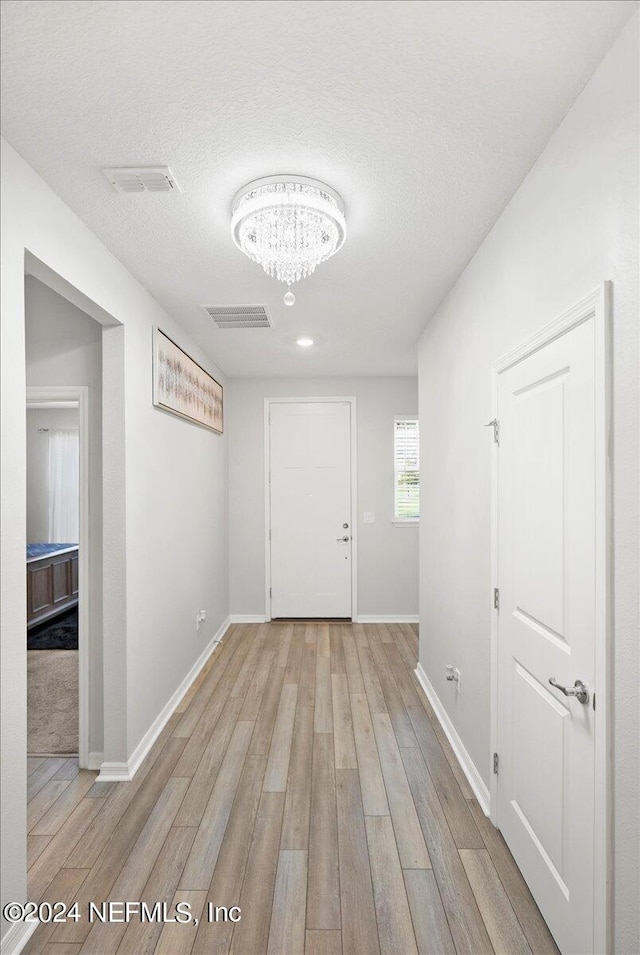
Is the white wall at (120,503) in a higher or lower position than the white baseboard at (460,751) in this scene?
higher

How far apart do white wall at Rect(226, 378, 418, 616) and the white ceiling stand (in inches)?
116

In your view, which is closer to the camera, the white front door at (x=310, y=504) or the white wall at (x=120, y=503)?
the white wall at (x=120, y=503)

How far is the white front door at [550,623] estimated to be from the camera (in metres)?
1.39

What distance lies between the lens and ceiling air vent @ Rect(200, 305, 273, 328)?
319 cm

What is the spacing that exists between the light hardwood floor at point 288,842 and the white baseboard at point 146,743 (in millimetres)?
50

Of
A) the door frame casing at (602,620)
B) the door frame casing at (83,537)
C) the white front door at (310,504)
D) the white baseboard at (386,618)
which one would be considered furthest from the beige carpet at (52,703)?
the white baseboard at (386,618)

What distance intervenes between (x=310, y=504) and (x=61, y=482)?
3.48m

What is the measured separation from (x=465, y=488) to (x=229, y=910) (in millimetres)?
2001

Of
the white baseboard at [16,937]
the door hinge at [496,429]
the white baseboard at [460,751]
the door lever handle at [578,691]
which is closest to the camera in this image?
the door lever handle at [578,691]

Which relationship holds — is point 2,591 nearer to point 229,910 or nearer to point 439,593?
point 229,910

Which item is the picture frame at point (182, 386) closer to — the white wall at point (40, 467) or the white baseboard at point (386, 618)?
the white baseboard at point (386, 618)

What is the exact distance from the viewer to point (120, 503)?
257 centimetres

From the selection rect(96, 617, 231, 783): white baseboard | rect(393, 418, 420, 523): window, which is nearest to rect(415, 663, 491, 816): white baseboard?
rect(96, 617, 231, 783): white baseboard

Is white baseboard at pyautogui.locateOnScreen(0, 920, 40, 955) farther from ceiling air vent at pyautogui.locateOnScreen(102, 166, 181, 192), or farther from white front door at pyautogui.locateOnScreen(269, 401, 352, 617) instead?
white front door at pyautogui.locateOnScreen(269, 401, 352, 617)
